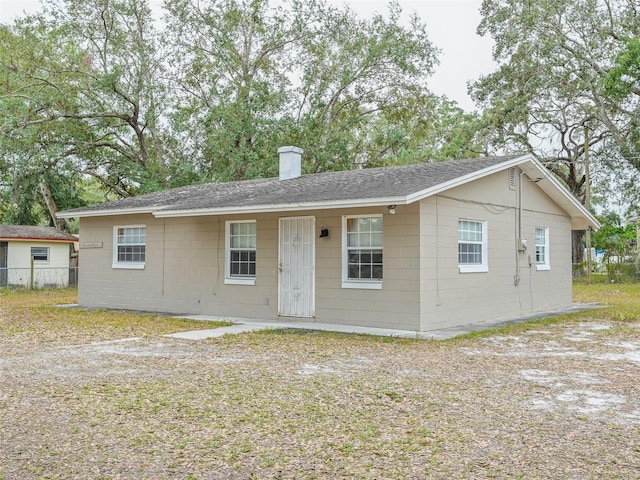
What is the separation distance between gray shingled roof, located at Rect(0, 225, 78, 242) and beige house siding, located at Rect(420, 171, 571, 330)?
778 inches

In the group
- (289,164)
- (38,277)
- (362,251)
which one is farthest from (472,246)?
(38,277)

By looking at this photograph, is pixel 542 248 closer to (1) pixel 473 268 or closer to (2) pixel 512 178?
(2) pixel 512 178

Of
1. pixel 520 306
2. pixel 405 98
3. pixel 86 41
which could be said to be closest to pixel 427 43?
pixel 405 98

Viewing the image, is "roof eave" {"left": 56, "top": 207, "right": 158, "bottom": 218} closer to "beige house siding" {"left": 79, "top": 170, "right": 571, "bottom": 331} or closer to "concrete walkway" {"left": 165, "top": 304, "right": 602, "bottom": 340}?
"beige house siding" {"left": 79, "top": 170, "right": 571, "bottom": 331}

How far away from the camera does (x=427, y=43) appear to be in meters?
27.2

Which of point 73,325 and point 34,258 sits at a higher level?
point 34,258

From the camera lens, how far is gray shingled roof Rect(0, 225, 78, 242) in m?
24.4

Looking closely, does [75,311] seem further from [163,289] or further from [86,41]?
[86,41]

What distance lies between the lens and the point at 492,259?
12375 mm

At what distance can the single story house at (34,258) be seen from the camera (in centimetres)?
2405

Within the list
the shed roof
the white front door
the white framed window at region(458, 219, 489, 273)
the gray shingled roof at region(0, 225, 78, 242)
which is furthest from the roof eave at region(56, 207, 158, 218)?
the gray shingled roof at region(0, 225, 78, 242)

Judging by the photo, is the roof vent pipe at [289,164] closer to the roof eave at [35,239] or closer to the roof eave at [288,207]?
the roof eave at [288,207]

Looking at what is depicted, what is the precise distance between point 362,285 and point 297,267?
5.07ft

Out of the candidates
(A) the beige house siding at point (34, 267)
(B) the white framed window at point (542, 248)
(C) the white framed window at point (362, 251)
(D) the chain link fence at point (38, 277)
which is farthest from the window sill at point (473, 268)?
(A) the beige house siding at point (34, 267)
